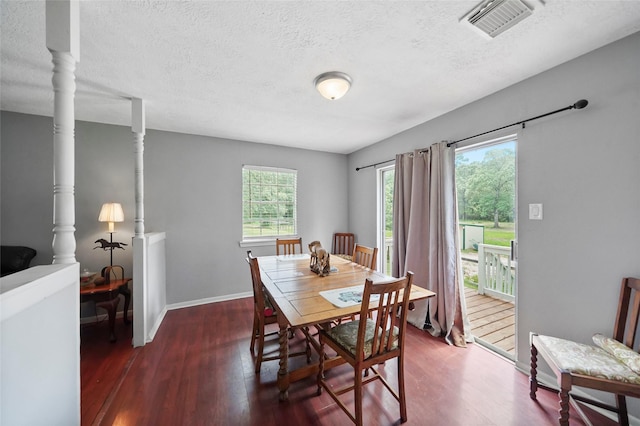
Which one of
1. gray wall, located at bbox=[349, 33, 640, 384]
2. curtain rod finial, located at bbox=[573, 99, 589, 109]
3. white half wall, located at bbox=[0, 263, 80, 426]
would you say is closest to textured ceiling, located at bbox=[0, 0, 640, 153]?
gray wall, located at bbox=[349, 33, 640, 384]

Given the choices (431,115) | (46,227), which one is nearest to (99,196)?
(46,227)

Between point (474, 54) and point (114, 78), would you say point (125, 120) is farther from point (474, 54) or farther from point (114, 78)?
point (474, 54)

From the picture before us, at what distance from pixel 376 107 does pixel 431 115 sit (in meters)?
0.72

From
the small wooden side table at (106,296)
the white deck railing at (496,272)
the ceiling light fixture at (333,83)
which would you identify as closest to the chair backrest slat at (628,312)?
the white deck railing at (496,272)

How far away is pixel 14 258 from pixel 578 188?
206 inches

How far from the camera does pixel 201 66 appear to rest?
72.6 inches

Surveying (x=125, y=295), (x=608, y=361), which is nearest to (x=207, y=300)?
(x=125, y=295)

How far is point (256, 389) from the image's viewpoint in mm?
1812

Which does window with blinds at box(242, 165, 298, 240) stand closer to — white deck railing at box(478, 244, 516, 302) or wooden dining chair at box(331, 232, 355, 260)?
wooden dining chair at box(331, 232, 355, 260)

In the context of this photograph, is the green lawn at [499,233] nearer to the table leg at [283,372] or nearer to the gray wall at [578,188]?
the gray wall at [578,188]

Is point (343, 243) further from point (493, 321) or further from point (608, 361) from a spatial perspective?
point (608, 361)

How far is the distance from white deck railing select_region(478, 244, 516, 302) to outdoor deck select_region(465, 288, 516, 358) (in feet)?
0.37

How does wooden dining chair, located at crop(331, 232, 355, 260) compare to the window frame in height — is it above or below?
below

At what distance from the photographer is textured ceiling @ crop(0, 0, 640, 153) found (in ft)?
4.41
